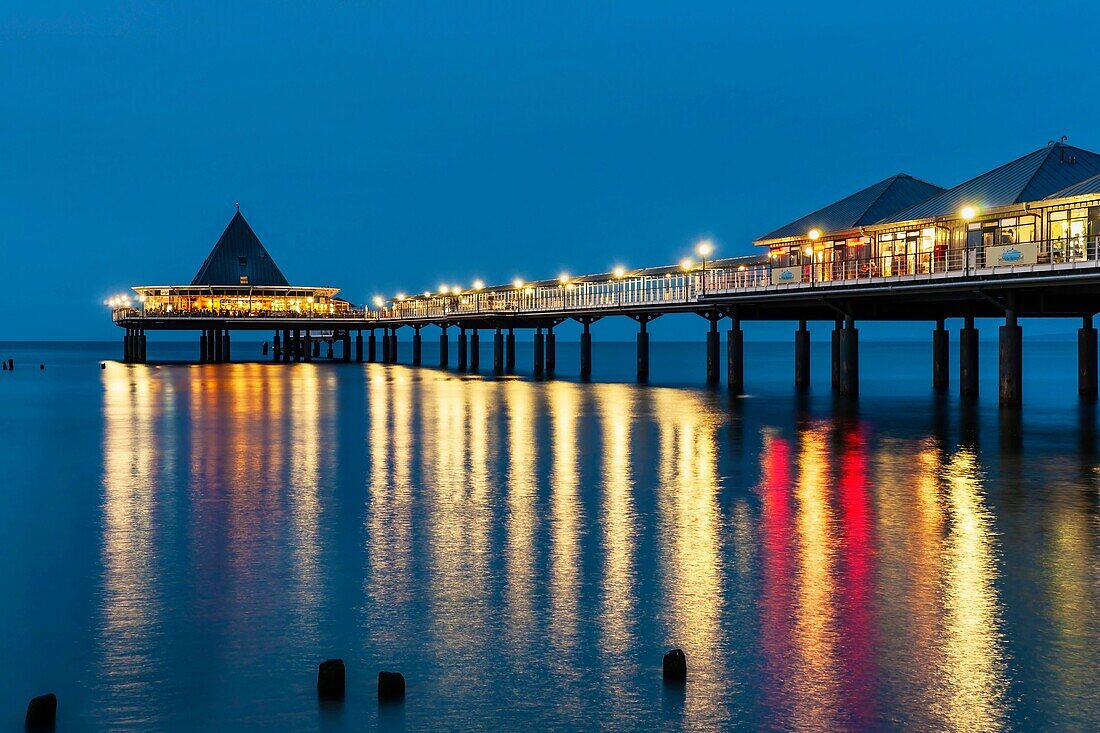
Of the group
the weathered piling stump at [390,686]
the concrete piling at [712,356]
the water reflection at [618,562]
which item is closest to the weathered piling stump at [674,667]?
the water reflection at [618,562]

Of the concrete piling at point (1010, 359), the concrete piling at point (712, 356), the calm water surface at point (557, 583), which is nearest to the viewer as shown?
the calm water surface at point (557, 583)

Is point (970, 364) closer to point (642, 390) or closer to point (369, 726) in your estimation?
point (642, 390)

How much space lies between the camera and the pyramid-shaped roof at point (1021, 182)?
4303 centimetres

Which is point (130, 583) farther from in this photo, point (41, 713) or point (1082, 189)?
point (1082, 189)

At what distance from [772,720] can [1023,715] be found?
2173 mm

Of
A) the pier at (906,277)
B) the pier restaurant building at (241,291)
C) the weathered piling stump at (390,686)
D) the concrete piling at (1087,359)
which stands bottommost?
the weathered piling stump at (390,686)

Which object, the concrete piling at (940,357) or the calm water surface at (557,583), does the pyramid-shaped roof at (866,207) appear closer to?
the concrete piling at (940,357)

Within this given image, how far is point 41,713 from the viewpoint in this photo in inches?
369

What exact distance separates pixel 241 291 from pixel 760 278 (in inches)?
3030

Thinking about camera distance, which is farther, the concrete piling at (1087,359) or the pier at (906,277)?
the concrete piling at (1087,359)

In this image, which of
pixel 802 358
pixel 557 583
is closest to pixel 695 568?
pixel 557 583

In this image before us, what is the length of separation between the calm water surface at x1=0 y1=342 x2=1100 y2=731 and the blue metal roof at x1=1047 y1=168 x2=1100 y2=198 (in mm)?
12207

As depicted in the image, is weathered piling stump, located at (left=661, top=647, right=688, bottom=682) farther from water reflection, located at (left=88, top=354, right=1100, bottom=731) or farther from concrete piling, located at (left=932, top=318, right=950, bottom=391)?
concrete piling, located at (left=932, top=318, right=950, bottom=391)

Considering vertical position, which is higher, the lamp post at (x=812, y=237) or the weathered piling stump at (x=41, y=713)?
the lamp post at (x=812, y=237)
